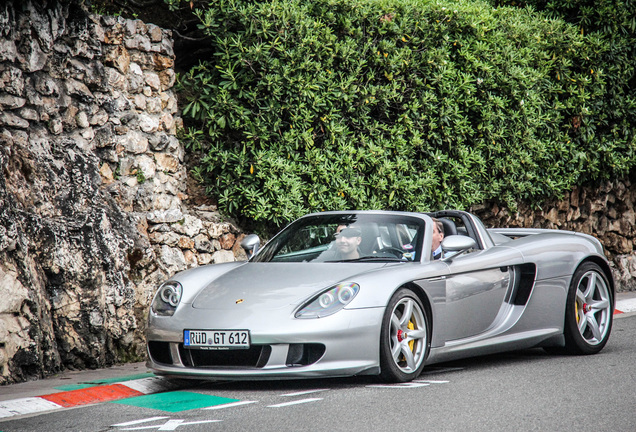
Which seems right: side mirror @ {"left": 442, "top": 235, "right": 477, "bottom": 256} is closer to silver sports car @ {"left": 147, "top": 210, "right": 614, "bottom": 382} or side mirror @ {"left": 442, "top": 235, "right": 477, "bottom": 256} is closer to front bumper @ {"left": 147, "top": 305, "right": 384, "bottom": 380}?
silver sports car @ {"left": 147, "top": 210, "right": 614, "bottom": 382}

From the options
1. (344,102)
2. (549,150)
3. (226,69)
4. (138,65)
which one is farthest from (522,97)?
(138,65)

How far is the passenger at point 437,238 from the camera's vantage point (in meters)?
6.42

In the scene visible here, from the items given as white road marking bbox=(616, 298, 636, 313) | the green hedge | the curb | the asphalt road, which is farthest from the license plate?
white road marking bbox=(616, 298, 636, 313)

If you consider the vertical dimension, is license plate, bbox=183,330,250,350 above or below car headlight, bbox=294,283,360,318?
below

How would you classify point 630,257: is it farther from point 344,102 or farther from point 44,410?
point 44,410

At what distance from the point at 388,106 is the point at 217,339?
545cm

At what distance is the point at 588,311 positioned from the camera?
7.13 metres

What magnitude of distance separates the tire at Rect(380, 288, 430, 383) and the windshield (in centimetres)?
53

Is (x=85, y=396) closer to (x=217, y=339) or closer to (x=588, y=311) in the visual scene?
(x=217, y=339)

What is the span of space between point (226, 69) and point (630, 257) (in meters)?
8.02

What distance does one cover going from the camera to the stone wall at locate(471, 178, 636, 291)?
12.7 m

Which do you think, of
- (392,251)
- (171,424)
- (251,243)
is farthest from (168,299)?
(392,251)

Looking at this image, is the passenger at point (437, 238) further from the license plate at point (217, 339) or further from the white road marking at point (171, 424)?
the white road marking at point (171, 424)

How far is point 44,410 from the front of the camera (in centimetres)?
523
